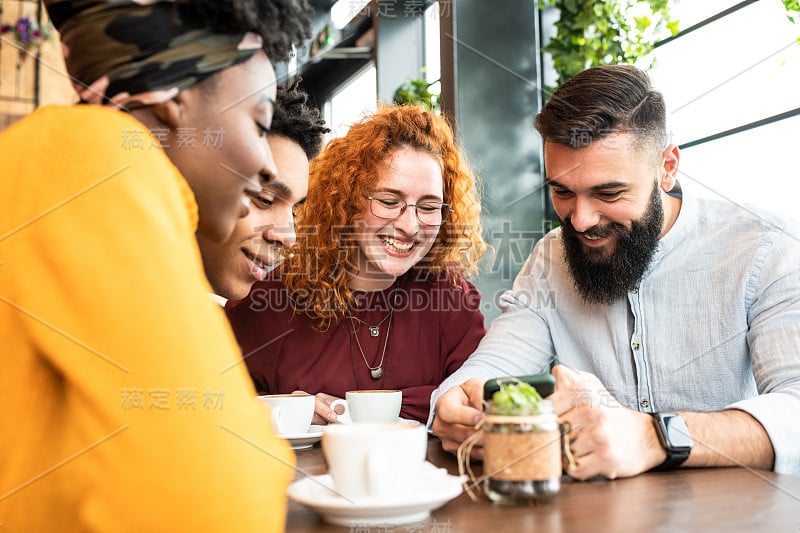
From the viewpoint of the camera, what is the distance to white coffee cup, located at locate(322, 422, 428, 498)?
2.67 feet

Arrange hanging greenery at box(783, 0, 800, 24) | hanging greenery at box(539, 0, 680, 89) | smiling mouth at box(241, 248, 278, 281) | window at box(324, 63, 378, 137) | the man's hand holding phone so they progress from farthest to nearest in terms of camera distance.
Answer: window at box(324, 63, 378, 137), hanging greenery at box(539, 0, 680, 89), hanging greenery at box(783, 0, 800, 24), smiling mouth at box(241, 248, 278, 281), the man's hand holding phone

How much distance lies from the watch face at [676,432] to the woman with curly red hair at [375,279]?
1.03 meters

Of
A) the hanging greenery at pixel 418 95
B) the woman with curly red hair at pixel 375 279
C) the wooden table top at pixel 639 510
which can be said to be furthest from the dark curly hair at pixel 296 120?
the hanging greenery at pixel 418 95

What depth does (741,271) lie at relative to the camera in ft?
5.73

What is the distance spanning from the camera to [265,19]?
37.6 inches

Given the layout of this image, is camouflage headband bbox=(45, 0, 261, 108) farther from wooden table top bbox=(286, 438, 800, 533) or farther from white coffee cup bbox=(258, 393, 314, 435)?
white coffee cup bbox=(258, 393, 314, 435)

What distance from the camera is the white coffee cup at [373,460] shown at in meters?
0.81

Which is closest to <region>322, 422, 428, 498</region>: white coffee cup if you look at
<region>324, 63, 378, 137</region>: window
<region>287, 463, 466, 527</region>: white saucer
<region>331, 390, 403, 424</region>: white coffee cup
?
<region>287, 463, 466, 527</region>: white saucer

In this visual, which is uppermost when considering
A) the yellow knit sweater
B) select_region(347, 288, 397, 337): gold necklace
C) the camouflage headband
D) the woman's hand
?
the camouflage headband

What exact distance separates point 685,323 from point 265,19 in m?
1.36

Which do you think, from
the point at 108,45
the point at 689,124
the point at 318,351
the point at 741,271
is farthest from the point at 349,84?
the point at 108,45

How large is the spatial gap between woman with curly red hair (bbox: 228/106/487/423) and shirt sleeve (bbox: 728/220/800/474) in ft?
2.81

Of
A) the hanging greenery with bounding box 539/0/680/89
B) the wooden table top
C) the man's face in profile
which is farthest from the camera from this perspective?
the hanging greenery with bounding box 539/0/680/89

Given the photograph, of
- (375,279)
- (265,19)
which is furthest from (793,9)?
(265,19)
